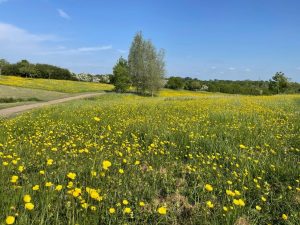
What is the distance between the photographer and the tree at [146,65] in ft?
170

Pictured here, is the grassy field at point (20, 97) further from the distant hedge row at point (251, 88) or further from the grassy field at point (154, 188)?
the distant hedge row at point (251, 88)

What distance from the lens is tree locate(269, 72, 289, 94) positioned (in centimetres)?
6244

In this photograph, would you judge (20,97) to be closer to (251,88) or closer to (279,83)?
(279,83)

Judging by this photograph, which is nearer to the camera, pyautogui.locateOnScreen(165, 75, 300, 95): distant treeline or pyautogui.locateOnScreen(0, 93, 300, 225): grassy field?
pyautogui.locateOnScreen(0, 93, 300, 225): grassy field

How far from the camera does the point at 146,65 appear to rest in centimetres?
5231

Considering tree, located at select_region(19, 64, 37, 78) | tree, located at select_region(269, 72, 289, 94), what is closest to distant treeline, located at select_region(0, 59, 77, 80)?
tree, located at select_region(19, 64, 37, 78)

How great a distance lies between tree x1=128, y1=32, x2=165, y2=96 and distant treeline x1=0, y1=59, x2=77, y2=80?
147ft

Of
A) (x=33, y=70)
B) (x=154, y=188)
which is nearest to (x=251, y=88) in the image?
(x=33, y=70)

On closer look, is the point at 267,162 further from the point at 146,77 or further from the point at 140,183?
the point at 146,77

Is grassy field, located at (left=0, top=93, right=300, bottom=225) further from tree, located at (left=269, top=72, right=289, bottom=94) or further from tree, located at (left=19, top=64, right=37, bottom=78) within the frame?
tree, located at (left=19, top=64, right=37, bottom=78)

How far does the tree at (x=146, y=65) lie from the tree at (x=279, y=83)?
30396 millimetres

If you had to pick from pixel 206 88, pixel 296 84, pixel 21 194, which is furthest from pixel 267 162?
pixel 206 88

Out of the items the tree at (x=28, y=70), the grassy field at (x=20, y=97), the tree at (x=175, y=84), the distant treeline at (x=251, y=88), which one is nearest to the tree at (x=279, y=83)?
the distant treeline at (x=251, y=88)

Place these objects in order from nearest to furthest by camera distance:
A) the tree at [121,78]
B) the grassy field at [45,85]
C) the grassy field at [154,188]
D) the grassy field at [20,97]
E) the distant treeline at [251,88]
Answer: the grassy field at [154,188] → the grassy field at [20,97] → the tree at [121,78] → the grassy field at [45,85] → the distant treeline at [251,88]
